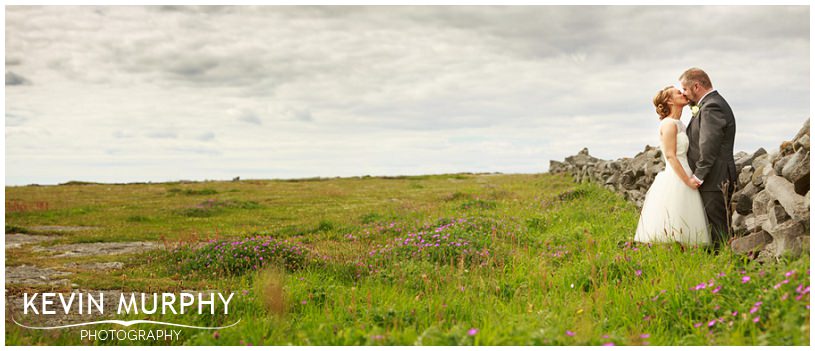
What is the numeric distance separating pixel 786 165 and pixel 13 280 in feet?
40.7

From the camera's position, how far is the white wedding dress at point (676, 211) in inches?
338

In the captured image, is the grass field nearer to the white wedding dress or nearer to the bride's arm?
the white wedding dress

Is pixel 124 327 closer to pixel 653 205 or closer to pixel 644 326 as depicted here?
pixel 644 326

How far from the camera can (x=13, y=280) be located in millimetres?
9875

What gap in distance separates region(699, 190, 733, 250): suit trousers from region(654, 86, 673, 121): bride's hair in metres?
1.44

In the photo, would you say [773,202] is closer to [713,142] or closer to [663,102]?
[713,142]

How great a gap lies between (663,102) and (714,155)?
1.25 m

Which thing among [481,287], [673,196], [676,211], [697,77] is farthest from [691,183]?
[481,287]

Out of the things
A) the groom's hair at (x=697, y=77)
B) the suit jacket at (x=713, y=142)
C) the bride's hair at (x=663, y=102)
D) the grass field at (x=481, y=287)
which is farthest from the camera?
the bride's hair at (x=663, y=102)

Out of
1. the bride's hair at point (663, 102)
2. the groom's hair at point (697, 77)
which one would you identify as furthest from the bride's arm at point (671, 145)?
the groom's hair at point (697, 77)

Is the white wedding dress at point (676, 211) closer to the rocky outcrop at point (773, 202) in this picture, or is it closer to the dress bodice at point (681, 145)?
the dress bodice at point (681, 145)

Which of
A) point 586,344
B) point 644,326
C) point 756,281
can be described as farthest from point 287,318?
point 756,281

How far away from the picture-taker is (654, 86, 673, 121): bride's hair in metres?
9.23

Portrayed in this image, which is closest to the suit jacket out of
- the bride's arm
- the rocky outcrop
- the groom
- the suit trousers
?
the groom
